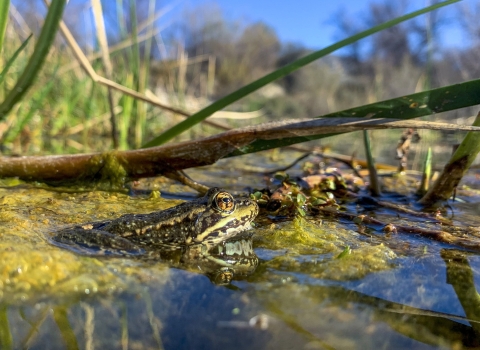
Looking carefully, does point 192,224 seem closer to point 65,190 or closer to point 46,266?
point 46,266

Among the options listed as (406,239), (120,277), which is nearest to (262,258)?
(120,277)

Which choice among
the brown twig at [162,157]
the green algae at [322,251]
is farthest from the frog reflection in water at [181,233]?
the brown twig at [162,157]

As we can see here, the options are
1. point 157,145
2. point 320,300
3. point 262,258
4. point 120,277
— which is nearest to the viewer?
point 320,300

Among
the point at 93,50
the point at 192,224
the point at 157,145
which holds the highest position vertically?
the point at 93,50

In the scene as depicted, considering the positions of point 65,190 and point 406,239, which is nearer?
point 406,239

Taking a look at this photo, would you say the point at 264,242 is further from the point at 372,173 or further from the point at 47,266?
the point at 372,173

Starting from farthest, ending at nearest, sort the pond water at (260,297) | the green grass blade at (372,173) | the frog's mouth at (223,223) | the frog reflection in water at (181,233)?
the green grass blade at (372,173), the frog's mouth at (223,223), the frog reflection in water at (181,233), the pond water at (260,297)

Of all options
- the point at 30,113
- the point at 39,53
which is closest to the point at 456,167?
the point at 39,53

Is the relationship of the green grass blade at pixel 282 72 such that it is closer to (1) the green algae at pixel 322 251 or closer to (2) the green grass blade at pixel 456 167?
(2) the green grass blade at pixel 456 167
